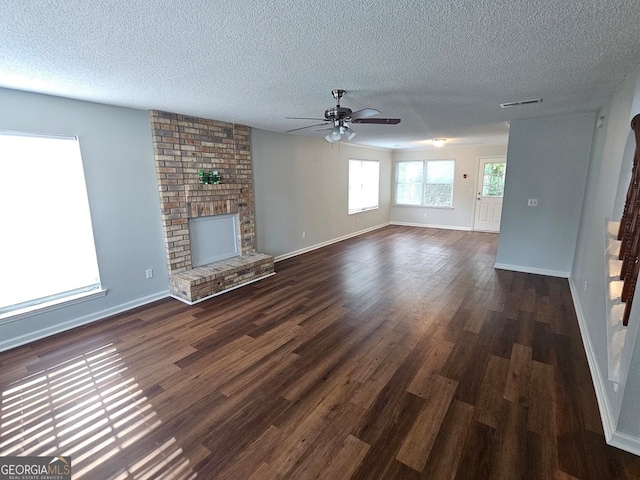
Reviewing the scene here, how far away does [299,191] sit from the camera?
20.2 feet

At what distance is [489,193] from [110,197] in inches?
343

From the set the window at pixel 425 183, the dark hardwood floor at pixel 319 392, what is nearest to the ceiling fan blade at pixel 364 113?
the dark hardwood floor at pixel 319 392

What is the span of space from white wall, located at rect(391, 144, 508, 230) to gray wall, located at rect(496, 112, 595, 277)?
372 cm

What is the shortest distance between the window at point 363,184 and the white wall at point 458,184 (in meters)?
1.33

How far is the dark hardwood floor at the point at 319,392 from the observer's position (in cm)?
169

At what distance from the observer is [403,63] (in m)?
2.30

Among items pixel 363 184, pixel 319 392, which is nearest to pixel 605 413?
pixel 319 392

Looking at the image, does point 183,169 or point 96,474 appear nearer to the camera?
point 96,474

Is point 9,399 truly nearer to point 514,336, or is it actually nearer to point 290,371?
point 290,371

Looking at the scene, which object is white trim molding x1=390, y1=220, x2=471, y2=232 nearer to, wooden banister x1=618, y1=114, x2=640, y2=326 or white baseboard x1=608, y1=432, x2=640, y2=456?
wooden banister x1=618, y1=114, x2=640, y2=326

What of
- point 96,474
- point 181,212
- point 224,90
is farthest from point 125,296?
point 224,90

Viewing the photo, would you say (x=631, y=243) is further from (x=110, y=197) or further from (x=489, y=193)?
(x=489, y=193)

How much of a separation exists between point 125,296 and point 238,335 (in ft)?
5.83

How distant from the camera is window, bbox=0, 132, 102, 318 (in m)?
2.86
